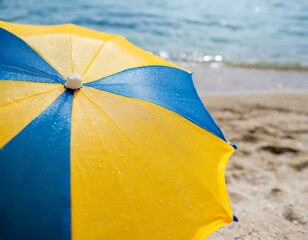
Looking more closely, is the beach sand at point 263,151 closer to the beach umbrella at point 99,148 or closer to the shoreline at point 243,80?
the shoreline at point 243,80

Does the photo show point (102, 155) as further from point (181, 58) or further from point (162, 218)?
point (181, 58)

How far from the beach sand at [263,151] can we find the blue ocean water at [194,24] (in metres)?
1.60

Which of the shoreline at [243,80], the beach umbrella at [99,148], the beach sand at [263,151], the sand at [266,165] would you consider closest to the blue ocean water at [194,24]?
the shoreline at [243,80]

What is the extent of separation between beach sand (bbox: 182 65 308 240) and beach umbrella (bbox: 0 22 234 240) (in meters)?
1.07

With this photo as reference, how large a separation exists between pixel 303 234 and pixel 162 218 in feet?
5.32

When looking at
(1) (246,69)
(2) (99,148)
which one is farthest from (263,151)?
(1) (246,69)

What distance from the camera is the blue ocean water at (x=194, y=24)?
27.9ft

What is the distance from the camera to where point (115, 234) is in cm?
160

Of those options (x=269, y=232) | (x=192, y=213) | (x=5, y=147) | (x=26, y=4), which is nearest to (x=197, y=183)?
(x=192, y=213)

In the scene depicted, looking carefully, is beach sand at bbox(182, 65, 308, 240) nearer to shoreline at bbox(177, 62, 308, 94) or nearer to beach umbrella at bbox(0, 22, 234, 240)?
shoreline at bbox(177, 62, 308, 94)

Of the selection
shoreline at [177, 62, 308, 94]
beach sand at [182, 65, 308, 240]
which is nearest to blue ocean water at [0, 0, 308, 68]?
shoreline at [177, 62, 308, 94]

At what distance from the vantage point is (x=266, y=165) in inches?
152

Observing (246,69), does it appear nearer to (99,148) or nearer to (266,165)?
(266,165)

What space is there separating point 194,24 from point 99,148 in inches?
365
